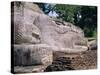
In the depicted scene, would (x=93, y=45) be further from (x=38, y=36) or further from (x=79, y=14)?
(x=38, y=36)

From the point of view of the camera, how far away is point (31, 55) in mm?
2713

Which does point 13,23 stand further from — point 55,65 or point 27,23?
point 55,65

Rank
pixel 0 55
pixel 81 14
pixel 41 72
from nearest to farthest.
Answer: pixel 0 55, pixel 41 72, pixel 81 14

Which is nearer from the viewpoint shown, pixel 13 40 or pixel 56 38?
pixel 13 40

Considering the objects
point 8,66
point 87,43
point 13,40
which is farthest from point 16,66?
point 87,43

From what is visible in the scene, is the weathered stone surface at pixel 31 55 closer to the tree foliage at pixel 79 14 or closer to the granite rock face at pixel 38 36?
the granite rock face at pixel 38 36

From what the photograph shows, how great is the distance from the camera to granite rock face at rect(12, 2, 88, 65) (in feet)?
8.69

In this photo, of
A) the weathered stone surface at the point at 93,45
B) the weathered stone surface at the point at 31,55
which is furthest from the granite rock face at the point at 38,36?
the weathered stone surface at the point at 93,45

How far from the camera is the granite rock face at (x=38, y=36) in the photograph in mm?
2648

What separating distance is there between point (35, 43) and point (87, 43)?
776mm

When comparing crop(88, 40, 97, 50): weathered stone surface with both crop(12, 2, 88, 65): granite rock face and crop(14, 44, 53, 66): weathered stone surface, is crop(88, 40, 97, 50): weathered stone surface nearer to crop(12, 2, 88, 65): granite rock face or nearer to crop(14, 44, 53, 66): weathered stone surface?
crop(12, 2, 88, 65): granite rock face

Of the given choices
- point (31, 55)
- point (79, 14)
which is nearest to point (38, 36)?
point (31, 55)

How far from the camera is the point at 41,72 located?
9.11 ft

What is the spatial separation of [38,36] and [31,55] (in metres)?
0.26
